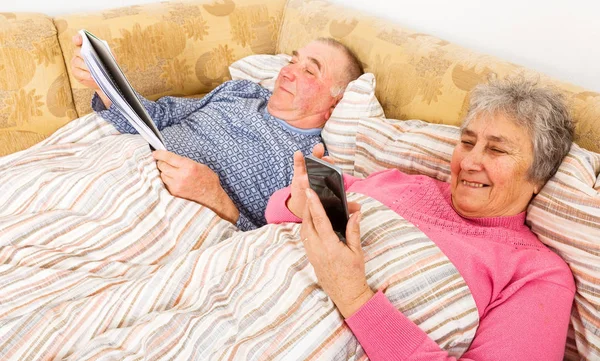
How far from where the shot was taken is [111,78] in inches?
50.4

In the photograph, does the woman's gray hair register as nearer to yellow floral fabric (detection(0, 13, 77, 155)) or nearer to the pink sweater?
the pink sweater

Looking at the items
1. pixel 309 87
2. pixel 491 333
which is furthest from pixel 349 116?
pixel 491 333

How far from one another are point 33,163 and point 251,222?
2.29 ft

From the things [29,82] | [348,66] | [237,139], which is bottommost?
[237,139]

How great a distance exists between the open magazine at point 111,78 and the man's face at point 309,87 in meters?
0.64

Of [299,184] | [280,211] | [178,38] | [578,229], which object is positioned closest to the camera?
[578,229]

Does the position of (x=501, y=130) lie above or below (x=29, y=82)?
above

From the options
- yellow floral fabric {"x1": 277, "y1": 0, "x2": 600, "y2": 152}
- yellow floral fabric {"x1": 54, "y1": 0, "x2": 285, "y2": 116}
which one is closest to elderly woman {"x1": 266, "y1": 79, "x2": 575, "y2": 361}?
yellow floral fabric {"x1": 277, "y1": 0, "x2": 600, "y2": 152}

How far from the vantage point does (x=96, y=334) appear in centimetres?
103

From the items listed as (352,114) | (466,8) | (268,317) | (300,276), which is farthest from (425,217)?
(466,8)

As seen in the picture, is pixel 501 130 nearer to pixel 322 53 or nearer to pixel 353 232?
pixel 353 232

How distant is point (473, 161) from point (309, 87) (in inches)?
31.2

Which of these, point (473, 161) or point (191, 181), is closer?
point (473, 161)

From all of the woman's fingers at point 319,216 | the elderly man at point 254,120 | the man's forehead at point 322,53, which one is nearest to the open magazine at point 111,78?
the elderly man at point 254,120
